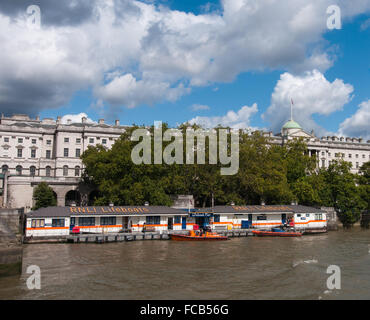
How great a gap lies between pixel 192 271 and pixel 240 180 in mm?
35282

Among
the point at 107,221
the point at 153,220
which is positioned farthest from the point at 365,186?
the point at 107,221

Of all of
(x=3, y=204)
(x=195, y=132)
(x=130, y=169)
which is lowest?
(x=3, y=204)

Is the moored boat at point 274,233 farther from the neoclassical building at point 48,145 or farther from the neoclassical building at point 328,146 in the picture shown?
the neoclassical building at point 328,146

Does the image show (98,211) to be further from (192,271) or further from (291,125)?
(291,125)

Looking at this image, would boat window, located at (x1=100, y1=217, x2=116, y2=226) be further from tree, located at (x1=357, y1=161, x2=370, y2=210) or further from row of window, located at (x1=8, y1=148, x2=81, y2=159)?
tree, located at (x1=357, y1=161, x2=370, y2=210)

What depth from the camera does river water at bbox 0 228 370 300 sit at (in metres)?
21.7

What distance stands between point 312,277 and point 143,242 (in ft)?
70.6

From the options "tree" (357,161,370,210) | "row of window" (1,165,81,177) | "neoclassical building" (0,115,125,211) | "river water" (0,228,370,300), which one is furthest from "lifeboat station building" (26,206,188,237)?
"row of window" (1,165,81,177)

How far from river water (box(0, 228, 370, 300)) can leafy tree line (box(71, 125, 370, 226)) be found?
48.7ft
